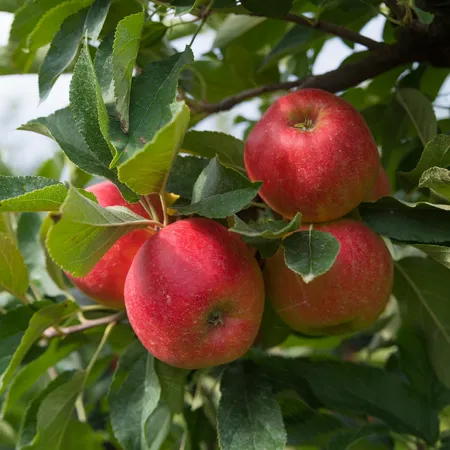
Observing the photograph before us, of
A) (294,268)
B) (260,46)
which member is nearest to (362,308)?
(294,268)

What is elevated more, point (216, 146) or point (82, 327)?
point (216, 146)

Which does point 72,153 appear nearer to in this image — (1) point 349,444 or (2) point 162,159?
(2) point 162,159

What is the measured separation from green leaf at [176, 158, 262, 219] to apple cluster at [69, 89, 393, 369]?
0.03 metres

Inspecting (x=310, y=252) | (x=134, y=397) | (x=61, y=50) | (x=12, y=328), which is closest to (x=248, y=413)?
(x=134, y=397)

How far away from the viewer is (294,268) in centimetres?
61

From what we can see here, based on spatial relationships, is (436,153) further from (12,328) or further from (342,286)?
(12,328)

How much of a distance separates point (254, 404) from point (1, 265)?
407 millimetres

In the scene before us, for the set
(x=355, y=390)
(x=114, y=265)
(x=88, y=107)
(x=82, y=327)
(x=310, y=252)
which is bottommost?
(x=355, y=390)

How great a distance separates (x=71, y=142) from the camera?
0.75 m

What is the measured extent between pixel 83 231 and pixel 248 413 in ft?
1.09

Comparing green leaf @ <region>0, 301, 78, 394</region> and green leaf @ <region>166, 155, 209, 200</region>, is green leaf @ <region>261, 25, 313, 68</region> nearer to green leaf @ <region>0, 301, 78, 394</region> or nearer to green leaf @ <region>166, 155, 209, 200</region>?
green leaf @ <region>166, 155, 209, 200</region>

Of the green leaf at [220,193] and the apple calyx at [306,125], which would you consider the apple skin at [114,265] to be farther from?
the apple calyx at [306,125]

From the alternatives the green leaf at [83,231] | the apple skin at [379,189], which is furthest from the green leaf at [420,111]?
the green leaf at [83,231]

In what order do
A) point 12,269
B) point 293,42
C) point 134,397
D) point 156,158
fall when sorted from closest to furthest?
point 156,158 → point 134,397 → point 12,269 → point 293,42
